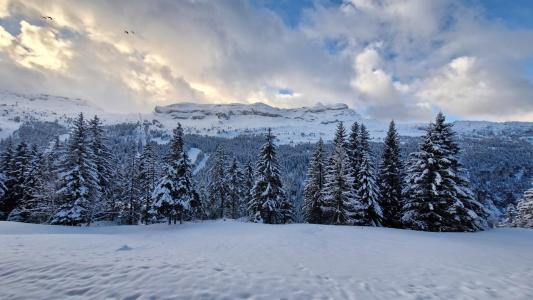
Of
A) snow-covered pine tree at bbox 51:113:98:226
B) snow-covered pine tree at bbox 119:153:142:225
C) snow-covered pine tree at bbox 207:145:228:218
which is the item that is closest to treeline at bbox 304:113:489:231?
snow-covered pine tree at bbox 207:145:228:218

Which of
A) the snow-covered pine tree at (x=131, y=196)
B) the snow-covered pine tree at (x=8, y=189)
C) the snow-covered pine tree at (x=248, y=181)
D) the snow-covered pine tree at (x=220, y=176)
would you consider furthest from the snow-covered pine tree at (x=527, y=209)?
the snow-covered pine tree at (x=8, y=189)

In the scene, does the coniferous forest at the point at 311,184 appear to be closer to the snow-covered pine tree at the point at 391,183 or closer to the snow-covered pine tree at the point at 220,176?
the snow-covered pine tree at the point at 391,183

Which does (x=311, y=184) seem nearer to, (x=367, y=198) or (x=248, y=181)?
(x=367, y=198)

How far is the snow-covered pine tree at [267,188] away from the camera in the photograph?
36375 mm

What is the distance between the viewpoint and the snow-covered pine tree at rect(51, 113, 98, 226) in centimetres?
3078

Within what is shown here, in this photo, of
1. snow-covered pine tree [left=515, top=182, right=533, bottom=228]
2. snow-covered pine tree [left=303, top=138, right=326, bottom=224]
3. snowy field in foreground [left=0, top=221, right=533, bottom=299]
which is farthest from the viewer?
snow-covered pine tree [left=515, top=182, right=533, bottom=228]

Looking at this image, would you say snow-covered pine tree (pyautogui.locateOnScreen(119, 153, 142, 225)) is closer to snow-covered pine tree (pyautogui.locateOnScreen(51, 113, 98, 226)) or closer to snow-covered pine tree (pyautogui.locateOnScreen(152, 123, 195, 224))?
snow-covered pine tree (pyautogui.locateOnScreen(51, 113, 98, 226))

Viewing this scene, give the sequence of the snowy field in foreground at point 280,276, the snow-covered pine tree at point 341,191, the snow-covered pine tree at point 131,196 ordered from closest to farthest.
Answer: the snowy field in foreground at point 280,276
the snow-covered pine tree at point 341,191
the snow-covered pine tree at point 131,196

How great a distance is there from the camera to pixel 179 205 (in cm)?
3406

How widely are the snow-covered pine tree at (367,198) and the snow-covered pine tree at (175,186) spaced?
1974cm

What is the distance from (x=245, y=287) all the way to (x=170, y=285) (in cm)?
196

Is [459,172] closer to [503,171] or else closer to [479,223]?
[479,223]

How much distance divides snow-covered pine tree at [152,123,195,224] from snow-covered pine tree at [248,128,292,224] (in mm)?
8361

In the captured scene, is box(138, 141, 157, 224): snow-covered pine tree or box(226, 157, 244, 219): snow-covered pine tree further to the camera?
box(226, 157, 244, 219): snow-covered pine tree
